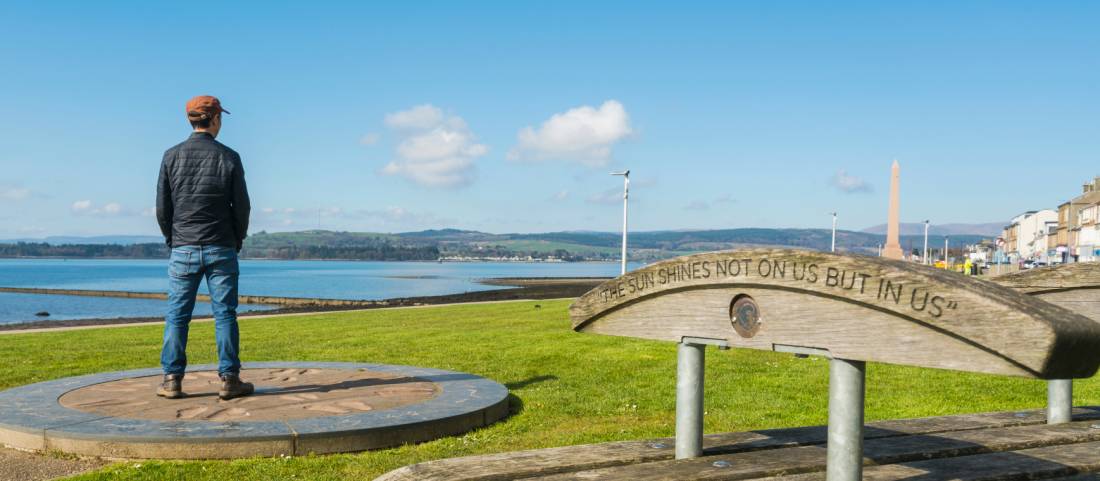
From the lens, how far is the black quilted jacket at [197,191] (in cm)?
673

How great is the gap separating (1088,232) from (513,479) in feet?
326

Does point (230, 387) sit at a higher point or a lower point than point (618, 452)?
lower

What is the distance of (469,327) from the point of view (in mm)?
17141

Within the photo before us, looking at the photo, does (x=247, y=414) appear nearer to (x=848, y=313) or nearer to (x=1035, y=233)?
(x=848, y=313)

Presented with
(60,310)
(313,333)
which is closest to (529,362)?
(313,333)

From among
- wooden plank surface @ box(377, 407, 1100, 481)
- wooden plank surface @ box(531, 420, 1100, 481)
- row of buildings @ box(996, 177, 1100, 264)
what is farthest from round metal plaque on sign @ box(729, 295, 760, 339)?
row of buildings @ box(996, 177, 1100, 264)

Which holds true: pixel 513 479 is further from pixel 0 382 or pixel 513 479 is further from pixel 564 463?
pixel 0 382

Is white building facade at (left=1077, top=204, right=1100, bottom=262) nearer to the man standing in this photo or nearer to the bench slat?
the man standing

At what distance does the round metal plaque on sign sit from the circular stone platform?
12.0 feet

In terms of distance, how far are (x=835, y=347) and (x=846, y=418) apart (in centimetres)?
23

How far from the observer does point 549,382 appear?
30.0 feet

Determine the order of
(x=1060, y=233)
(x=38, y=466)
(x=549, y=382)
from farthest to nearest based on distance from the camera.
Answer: (x=1060, y=233), (x=549, y=382), (x=38, y=466)

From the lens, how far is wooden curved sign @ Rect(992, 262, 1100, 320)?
4.35m

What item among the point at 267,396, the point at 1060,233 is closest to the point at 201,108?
the point at 267,396
